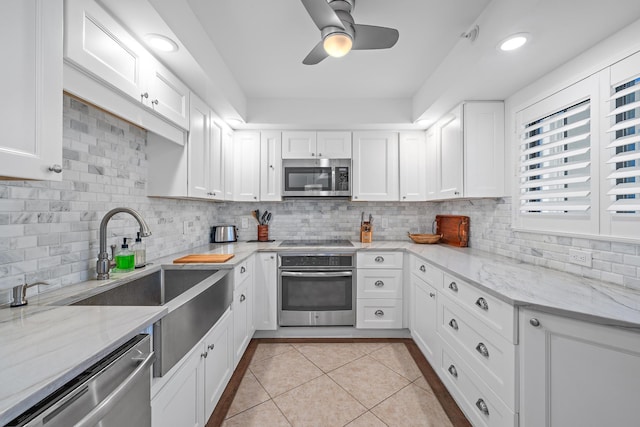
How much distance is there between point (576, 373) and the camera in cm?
107

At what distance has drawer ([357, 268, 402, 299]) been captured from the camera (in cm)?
278

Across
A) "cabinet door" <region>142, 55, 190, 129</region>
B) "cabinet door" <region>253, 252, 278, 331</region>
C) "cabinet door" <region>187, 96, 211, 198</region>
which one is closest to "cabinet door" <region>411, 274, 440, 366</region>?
A: "cabinet door" <region>253, 252, 278, 331</region>

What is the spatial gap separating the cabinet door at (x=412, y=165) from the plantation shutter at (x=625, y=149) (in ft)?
5.75

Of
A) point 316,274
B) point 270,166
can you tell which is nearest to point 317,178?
point 270,166

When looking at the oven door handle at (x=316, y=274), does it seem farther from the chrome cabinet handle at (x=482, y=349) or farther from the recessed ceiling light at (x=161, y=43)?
the recessed ceiling light at (x=161, y=43)

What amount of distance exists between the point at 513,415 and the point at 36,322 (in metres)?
1.90

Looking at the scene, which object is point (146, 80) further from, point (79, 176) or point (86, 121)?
point (79, 176)

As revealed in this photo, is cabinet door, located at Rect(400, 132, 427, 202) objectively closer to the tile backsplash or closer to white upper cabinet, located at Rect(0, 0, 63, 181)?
the tile backsplash

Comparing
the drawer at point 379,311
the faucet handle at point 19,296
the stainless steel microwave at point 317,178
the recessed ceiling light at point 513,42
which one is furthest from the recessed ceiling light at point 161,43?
the drawer at point 379,311

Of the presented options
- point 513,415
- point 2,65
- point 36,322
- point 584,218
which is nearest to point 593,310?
point 513,415

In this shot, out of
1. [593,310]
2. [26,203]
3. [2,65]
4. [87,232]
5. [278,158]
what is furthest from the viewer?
[278,158]

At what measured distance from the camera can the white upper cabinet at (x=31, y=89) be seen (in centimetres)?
79

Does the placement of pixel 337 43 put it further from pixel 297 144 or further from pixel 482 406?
pixel 482 406

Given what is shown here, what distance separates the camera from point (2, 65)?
0.77 meters
